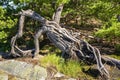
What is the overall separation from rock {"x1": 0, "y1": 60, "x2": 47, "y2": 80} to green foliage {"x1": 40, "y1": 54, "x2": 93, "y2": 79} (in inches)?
16.9

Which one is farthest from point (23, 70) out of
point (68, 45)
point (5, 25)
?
point (5, 25)

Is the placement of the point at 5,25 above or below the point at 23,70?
above

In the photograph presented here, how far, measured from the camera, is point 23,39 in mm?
14367

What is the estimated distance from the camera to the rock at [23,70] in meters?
11.0

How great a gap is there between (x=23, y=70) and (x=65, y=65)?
4.97ft

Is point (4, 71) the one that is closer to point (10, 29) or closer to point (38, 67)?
point (38, 67)

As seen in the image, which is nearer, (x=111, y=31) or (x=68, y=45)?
(x=111, y=31)

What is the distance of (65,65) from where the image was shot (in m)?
11.4

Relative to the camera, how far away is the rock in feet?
36.1

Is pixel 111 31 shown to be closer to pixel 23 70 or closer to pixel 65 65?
pixel 65 65

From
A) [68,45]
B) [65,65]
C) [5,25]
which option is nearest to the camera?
[65,65]

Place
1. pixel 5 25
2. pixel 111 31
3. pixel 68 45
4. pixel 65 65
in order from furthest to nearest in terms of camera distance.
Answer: pixel 5 25, pixel 68 45, pixel 65 65, pixel 111 31

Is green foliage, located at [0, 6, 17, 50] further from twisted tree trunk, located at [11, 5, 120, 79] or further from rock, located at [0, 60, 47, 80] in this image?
rock, located at [0, 60, 47, 80]

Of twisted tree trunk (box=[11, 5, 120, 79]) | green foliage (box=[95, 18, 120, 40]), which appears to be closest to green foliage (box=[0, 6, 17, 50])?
twisted tree trunk (box=[11, 5, 120, 79])
